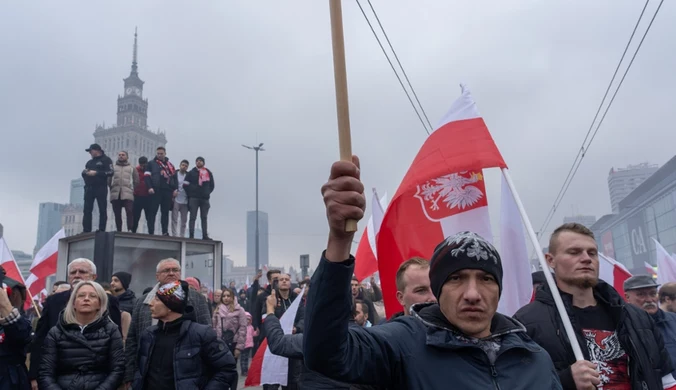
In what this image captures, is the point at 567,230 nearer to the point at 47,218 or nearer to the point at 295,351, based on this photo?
the point at 295,351

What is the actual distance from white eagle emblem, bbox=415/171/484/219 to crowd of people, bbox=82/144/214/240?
27.1 ft

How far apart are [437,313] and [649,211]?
73.0m

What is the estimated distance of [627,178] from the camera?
119m

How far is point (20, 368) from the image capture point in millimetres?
4398

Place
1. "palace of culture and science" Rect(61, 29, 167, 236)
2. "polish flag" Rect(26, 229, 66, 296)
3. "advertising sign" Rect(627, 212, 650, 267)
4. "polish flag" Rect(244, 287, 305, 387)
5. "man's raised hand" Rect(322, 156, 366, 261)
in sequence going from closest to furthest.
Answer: "man's raised hand" Rect(322, 156, 366, 261)
"polish flag" Rect(244, 287, 305, 387)
"polish flag" Rect(26, 229, 66, 296)
"advertising sign" Rect(627, 212, 650, 267)
"palace of culture and science" Rect(61, 29, 167, 236)

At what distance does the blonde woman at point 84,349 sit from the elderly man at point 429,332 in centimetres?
332

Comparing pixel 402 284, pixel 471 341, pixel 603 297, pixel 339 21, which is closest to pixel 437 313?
pixel 471 341

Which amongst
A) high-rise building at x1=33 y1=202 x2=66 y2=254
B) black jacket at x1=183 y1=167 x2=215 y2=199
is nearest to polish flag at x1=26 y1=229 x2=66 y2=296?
black jacket at x1=183 y1=167 x2=215 y2=199

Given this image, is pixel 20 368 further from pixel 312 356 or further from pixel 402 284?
pixel 312 356

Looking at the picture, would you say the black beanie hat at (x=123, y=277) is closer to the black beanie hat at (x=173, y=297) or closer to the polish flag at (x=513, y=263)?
the black beanie hat at (x=173, y=297)

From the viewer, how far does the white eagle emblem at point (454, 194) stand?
433 centimetres

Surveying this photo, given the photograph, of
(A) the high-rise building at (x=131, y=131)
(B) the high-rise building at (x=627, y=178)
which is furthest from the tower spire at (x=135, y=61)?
(B) the high-rise building at (x=627, y=178)

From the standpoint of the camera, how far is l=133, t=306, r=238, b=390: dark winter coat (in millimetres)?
4090

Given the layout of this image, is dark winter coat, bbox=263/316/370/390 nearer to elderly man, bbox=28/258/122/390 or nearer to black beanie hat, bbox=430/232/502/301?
elderly man, bbox=28/258/122/390
